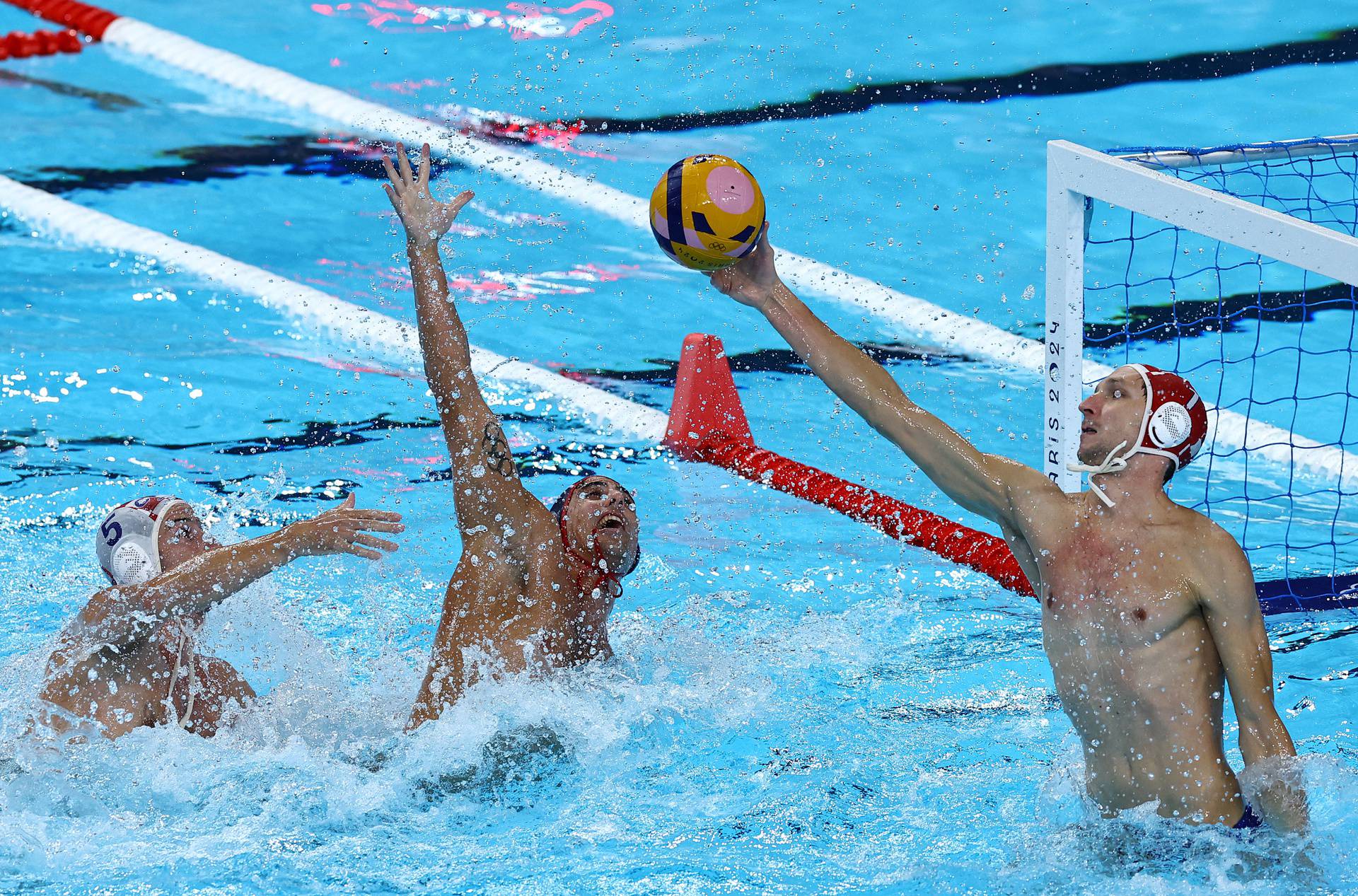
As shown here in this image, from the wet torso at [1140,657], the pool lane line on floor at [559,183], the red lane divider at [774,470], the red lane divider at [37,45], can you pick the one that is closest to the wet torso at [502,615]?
the wet torso at [1140,657]

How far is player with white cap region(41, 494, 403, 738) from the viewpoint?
3.07 metres

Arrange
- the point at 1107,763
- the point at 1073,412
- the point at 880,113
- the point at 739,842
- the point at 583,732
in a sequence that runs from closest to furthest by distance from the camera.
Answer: the point at 1107,763 < the point at 739,842 < the point at 583,732 < the point at 1073,412 < the point at 880,113

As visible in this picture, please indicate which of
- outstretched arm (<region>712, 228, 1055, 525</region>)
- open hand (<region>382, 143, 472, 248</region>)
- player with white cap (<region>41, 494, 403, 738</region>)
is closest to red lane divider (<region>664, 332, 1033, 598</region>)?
outstretched arm (<region>712, 228, 1055, 525</region>)

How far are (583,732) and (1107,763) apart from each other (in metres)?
1.24

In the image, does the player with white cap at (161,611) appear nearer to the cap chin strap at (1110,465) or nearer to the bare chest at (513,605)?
the bare chest at (513,605)

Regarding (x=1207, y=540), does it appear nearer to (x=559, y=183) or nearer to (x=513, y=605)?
(x=513, y=605)

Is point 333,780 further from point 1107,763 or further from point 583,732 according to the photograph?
point 1107,763

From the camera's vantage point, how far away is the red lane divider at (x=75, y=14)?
9.52 metres

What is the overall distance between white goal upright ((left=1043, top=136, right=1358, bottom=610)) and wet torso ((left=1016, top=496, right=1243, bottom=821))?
3.07 ft

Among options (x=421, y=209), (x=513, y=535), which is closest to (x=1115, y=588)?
(x=513, y=535)

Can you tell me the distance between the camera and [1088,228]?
13.4 ft

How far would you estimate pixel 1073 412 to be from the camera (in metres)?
4.05

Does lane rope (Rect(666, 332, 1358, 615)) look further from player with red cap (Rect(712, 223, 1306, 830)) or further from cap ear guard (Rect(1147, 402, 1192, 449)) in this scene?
cap ear guard (Rect(1147, 402, 1192, 449))

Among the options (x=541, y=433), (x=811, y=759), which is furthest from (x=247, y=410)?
(x=811, y=759)
